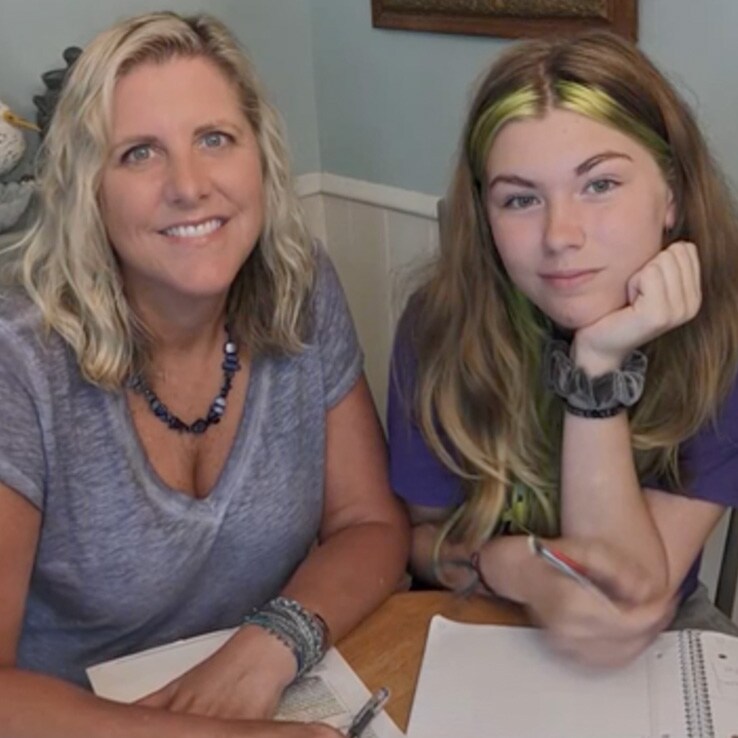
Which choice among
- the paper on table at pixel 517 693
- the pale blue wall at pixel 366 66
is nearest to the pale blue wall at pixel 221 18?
the pale blue wall at pixel 366 66

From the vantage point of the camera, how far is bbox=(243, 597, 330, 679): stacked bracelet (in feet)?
3.84

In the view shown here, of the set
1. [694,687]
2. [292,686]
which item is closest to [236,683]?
[292,686]

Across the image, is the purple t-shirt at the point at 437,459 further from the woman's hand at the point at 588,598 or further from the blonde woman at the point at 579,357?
the woman's hand at the point at 588,598

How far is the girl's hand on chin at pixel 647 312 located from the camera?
1.23 meters

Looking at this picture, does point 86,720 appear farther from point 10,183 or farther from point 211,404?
point 10,183

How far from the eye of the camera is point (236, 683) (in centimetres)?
113

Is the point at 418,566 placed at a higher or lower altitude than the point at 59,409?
lower

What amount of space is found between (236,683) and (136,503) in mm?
255

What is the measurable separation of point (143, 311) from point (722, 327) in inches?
25.5

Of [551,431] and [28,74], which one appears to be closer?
[551,431]

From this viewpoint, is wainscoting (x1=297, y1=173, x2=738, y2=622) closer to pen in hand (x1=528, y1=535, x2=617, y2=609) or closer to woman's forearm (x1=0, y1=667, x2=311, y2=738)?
pen in hand (x1=528, y1=535, x2=617, y2=609)

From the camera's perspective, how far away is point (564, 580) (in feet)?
3.92

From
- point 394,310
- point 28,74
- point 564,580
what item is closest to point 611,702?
point 564,580

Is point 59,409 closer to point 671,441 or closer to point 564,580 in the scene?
point 564,580
